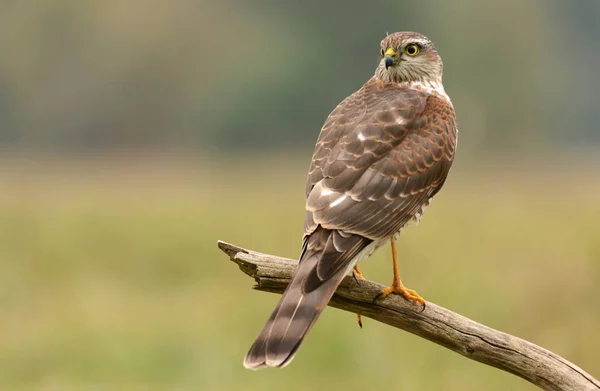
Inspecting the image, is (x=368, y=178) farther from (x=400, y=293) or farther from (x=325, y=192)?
(x=400, y=293)

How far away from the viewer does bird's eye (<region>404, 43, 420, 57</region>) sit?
586 cm

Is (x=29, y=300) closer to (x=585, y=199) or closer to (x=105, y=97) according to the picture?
(x=585, y=199)

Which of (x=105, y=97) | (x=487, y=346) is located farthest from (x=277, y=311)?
(x=105, y=97)

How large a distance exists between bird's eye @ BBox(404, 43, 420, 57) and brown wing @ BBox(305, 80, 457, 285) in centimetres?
34

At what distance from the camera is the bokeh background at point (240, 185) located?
342 inches

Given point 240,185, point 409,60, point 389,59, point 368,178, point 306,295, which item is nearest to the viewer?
point 306,295

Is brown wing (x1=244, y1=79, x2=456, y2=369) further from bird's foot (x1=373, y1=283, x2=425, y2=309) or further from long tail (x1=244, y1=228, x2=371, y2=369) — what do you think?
bird's foot (x1=373, y1=283, x2=425, y2=309)

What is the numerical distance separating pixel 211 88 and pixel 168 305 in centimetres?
2596

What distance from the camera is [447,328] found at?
4453 millimetres

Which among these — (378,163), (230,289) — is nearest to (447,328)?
(378,163)

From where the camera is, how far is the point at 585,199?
15555 millimetres

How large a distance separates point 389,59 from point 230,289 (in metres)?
5.42

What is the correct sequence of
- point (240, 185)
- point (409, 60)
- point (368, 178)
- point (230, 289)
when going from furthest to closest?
point (240, 185)
point (230, 289)
point (409, 60)
point (368, 178)

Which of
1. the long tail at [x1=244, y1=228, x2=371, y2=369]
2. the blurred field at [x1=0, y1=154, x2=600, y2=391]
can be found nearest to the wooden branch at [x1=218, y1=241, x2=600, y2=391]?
the long tail at [x1=244, y1=228, x2=371, y2=369]
